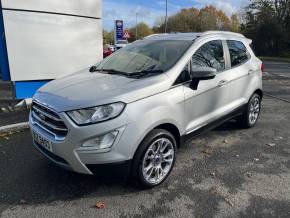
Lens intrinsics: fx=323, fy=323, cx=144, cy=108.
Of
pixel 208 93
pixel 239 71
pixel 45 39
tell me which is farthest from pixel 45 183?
pixel 45 39

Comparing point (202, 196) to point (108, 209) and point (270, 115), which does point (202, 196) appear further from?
point (270, 115)

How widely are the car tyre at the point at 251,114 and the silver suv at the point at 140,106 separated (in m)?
0.67

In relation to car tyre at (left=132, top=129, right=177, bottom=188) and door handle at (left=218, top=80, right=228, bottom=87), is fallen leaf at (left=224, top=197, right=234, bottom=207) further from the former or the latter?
door handle at (left=218, top=80, right=228, bottom=87)

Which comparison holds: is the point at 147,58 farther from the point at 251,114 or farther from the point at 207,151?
the point at 251,114

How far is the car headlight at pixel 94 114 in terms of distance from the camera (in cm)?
316

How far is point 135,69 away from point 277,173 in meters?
2.28

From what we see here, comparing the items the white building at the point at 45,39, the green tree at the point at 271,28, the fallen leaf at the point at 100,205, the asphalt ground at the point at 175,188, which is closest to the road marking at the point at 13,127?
the asphalt ground at the point at 175,188

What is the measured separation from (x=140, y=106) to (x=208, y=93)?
137 centimetres

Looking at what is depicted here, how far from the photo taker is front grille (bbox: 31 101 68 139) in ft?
10.6

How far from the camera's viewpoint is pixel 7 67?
7.07 meters

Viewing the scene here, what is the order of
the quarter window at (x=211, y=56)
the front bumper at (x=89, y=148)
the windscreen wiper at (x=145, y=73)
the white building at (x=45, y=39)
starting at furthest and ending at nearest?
the white building at (x=45, y=39), the quarter window at (x=211, y=56), the windscreen wiper at (x=145, y=73), the front bumper at (x=89, y=148)

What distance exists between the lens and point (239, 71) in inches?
202

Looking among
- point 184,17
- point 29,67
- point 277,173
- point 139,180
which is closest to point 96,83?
point 139,180

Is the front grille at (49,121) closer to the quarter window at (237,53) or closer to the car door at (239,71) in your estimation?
the car door at (239,71)
